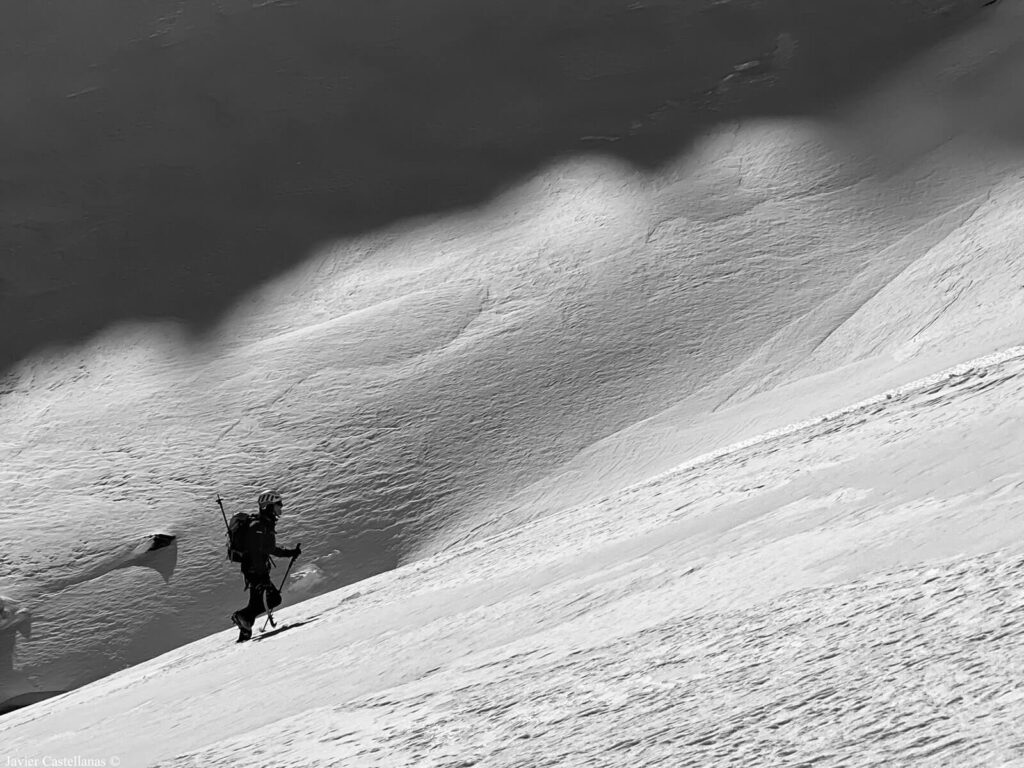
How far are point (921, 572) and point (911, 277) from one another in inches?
717

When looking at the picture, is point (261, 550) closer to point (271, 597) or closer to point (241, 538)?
Answer: point (241, 538)

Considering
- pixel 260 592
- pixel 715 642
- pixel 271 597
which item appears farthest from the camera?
pixel 271 597

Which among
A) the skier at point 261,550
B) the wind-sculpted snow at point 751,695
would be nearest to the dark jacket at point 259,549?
the skier at point 261,550

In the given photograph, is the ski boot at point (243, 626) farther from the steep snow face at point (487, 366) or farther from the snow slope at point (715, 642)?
the steep snow face at point (487, 366)

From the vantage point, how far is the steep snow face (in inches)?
771

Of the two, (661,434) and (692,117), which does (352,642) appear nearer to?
(661,434)

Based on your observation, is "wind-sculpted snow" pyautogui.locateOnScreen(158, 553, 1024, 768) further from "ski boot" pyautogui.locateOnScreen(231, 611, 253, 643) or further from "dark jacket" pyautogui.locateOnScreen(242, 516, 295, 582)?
"dark jacket" pyautogui.locateOnScreen(242, 516, 295, 582)

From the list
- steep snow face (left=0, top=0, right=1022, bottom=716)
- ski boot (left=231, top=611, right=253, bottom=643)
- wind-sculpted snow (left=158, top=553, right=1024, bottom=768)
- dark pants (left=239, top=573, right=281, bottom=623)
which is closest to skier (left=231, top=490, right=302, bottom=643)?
dark pants (left=239, top=573, right=281, bottom=623)

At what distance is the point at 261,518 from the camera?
11836 millimetres

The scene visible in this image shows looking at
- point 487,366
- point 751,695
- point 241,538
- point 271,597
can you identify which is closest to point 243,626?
point 271,597

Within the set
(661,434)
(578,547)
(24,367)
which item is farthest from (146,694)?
(24,367)

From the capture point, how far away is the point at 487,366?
23500 mm

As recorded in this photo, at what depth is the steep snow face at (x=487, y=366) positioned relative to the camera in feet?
64.3

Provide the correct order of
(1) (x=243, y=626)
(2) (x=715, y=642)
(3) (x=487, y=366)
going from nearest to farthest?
(2) (x=715, y=642), (1) (x=243, y=626), (3) (x=487, y=366)
